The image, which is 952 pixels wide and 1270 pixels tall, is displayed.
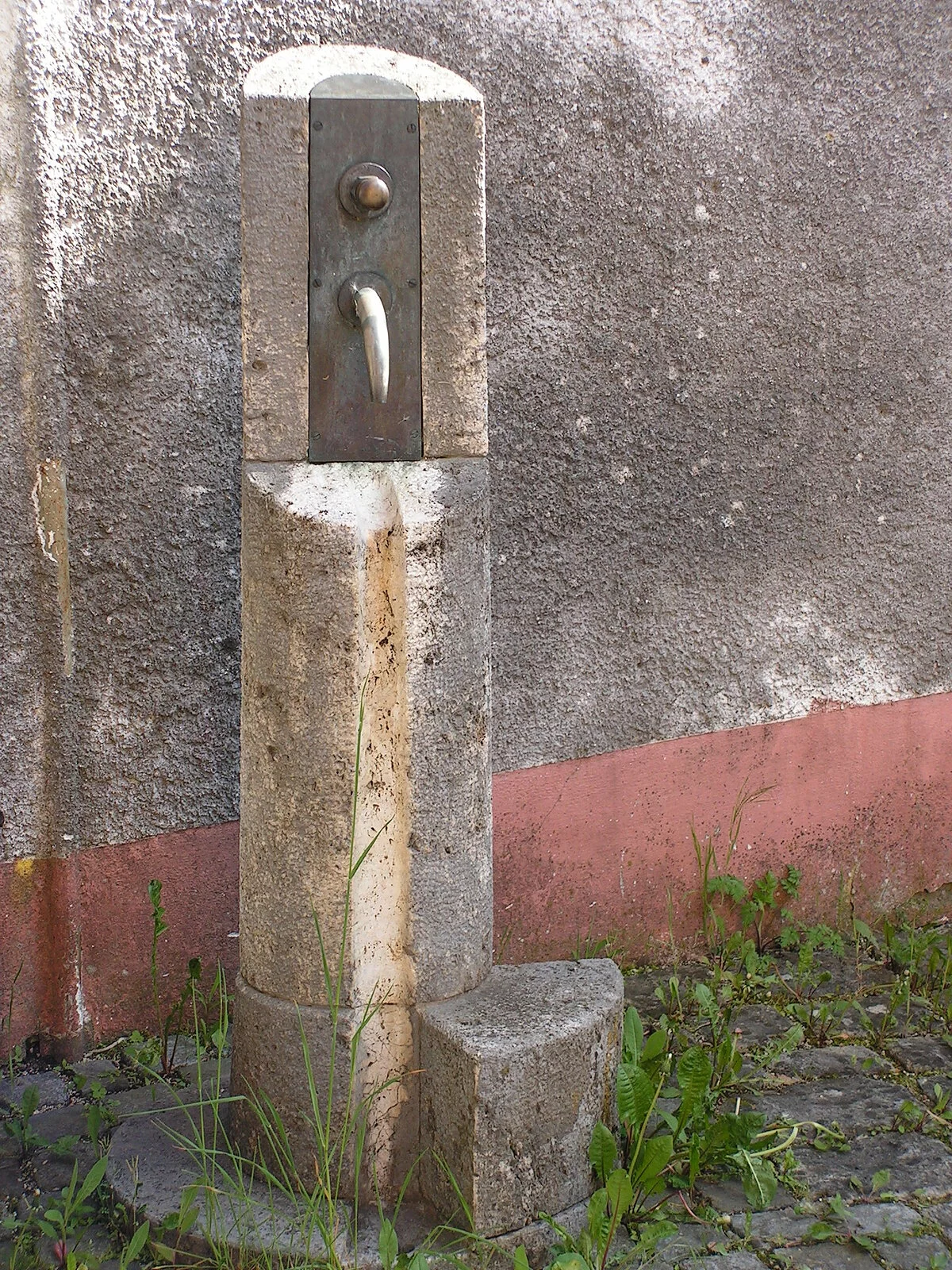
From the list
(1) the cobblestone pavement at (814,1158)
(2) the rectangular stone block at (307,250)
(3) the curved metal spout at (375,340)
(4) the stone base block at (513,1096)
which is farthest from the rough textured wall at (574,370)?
(4) the stone base block at (513,1096)

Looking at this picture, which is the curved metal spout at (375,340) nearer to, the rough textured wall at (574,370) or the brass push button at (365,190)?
the brass push button at (365,190)

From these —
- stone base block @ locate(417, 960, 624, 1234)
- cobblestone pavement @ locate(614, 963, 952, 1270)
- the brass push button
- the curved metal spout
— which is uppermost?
the brass push button

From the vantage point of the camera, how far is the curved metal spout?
5.39 ft

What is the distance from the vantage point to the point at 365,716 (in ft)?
5.77

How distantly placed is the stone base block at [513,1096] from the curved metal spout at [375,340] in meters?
0.97

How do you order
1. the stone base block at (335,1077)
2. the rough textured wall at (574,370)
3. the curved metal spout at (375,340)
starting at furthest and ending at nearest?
the rough textured wall at (574,370), the stone base block at (335,1077), the curved metal spout at (375,340)

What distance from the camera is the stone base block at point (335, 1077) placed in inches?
69.5

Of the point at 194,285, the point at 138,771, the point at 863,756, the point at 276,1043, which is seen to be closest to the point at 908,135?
the point at 863,756

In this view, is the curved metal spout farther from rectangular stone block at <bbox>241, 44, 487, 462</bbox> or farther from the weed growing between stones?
the weed growing between stones

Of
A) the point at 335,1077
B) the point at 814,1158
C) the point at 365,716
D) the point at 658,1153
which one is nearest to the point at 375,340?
the point at 365,716

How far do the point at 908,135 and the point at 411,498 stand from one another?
2.15 metres

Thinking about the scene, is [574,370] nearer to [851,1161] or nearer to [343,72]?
[343,72]

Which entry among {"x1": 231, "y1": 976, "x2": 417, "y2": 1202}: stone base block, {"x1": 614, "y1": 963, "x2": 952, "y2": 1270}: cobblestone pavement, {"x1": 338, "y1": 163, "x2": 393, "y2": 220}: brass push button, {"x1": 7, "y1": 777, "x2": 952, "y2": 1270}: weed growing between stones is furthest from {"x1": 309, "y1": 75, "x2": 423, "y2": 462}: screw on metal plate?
{"x1": 614, "y1": 963, "x2": 952, "y2": 1270}: cobblestone pavement

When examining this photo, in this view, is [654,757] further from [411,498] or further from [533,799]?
[411,498]
